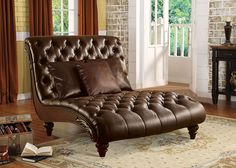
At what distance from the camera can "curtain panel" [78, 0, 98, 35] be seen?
272 inches

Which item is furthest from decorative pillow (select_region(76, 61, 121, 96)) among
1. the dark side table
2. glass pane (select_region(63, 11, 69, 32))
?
glass pane (select_region(63, 11, 69, 32))

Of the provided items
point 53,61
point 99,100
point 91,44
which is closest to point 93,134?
point 99,100

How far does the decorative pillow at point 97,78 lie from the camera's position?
407 centimetres

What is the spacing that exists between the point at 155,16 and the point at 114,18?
28.8 inches

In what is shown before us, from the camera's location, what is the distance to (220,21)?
6.02m

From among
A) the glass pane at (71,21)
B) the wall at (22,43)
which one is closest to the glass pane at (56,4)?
the glass pane at (71,21)

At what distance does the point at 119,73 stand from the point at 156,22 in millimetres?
3324

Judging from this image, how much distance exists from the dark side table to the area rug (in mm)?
1629

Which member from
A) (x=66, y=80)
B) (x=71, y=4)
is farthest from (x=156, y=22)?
(x=66, y=80)

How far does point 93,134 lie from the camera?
3.26 metres

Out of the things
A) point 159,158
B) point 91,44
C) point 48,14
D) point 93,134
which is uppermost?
point 48,14

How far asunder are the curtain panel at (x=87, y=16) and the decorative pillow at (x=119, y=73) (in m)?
2.64

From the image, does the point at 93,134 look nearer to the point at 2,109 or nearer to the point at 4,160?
the point at 4,160

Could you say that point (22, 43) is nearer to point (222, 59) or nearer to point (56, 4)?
point (56, 4)
